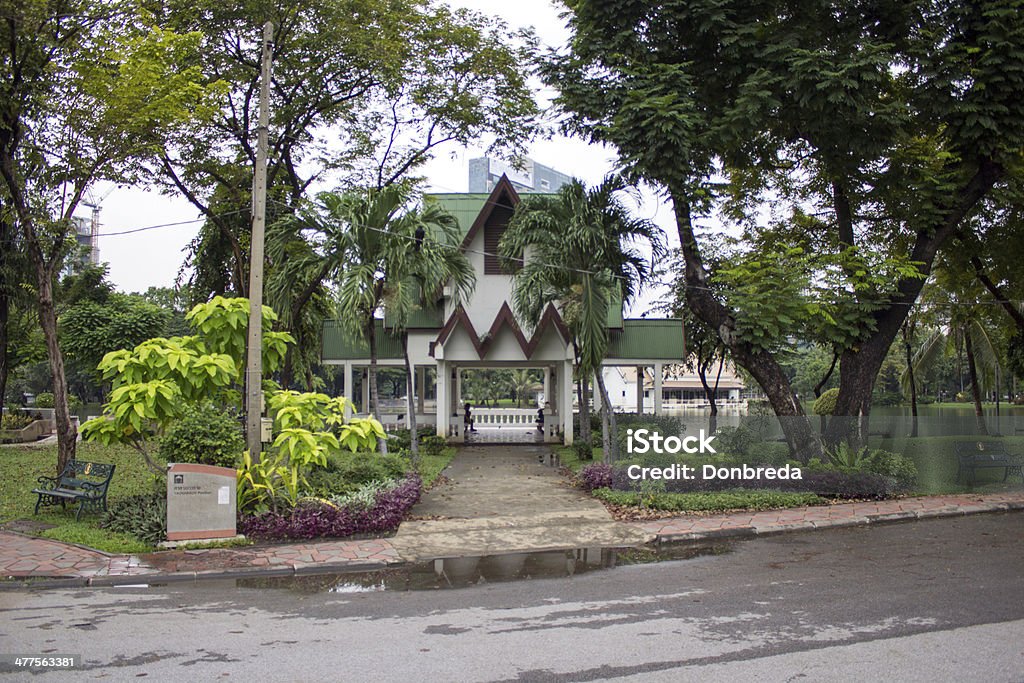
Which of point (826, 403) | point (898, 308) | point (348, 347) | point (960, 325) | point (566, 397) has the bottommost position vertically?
point (826, 403)

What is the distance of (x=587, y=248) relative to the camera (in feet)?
54.4

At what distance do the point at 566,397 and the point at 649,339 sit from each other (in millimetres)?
4329

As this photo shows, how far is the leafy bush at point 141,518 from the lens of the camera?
11.3m

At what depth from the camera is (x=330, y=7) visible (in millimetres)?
20078

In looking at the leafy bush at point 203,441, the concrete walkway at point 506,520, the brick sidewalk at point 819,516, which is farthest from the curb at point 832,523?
the leafy bush at point 203,441

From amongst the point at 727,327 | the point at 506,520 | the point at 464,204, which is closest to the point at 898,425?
the point at 727,327

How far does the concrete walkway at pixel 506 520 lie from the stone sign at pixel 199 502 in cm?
249

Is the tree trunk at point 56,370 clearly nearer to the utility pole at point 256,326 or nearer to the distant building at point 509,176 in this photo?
the utility pole at point 256,326

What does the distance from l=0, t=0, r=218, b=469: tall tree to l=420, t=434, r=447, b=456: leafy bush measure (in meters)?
9.84

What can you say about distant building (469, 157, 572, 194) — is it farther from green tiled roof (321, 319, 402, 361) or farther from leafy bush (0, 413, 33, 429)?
leafy bush (0, 413, 33, 429)

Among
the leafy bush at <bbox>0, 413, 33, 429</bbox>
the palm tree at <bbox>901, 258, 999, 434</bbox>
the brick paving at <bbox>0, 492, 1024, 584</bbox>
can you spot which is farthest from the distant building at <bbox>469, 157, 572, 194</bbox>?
the leafy bush at <bbox>0, 413, 33, 429</bbox>

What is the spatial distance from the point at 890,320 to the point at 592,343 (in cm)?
672

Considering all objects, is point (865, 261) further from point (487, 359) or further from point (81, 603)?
point (81, 603)

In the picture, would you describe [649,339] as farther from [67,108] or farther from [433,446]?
[67,108]
